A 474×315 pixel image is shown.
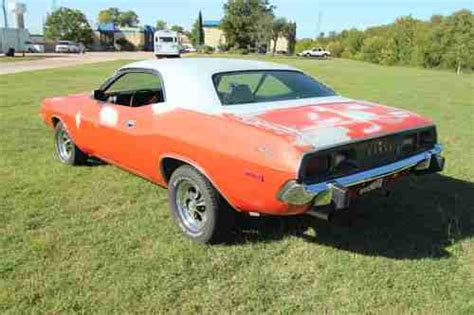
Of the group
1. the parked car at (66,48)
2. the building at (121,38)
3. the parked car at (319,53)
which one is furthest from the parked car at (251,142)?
the building at (121,38)

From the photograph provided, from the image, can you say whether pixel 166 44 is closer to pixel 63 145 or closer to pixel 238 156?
pixel 63 145

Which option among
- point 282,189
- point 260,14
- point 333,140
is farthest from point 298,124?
point 260,14

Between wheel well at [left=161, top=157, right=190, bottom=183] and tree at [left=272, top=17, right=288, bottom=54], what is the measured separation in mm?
71239

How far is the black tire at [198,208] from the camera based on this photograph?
3873 millimetres

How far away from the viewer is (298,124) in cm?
367

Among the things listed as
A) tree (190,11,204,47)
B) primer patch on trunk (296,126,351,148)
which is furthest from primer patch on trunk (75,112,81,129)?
tree (190,11,204,47)

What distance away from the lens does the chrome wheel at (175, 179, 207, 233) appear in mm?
4105

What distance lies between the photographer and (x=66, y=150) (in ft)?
21.1

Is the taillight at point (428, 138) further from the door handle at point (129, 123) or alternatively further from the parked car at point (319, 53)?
the parked car at point (319, 53)

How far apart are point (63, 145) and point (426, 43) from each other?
39.8 m

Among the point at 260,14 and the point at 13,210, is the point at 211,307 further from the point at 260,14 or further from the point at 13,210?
the point at 260,14

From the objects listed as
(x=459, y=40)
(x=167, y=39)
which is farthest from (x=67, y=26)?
(x=459, y=40)

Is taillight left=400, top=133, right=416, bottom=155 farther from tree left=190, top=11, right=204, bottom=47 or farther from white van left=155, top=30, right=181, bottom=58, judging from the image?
tree left=190, top=11, right=204, bottom=47

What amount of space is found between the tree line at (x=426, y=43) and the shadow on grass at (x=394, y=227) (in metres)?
34.3
